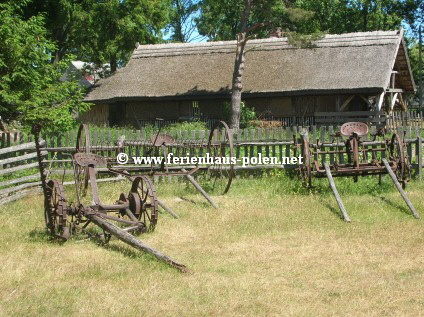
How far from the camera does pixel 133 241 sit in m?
6.48

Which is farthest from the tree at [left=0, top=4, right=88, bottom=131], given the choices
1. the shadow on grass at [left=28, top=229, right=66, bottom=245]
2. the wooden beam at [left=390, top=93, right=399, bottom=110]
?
the wooden beam at [left=390, top=93, right=399, bottom=110]

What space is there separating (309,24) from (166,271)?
35.6 metres

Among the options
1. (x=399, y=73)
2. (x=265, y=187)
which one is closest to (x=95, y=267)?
(x=265, y=187)

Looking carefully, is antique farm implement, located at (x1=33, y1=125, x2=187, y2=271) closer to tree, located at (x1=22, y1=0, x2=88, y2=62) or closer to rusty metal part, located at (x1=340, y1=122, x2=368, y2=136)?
rusty metal part, located at (x1=340, y1=122, x2=368, y2=136)

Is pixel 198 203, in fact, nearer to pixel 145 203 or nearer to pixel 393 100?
pixel 145 203

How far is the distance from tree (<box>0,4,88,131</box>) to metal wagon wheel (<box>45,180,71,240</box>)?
868cm

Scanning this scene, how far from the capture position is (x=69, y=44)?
30844 millimetres

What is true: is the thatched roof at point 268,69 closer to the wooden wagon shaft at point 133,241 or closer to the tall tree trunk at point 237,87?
the tall tree trunk at point 237,87

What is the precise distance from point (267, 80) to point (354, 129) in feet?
48.6

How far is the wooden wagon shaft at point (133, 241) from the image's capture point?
6.04 m

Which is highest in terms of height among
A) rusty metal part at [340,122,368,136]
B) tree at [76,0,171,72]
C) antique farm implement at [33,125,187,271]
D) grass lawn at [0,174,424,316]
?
tree at [76,0,171,72]

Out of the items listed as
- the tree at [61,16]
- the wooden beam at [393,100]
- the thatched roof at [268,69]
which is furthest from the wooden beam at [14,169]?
the wooden beam at [393,100]

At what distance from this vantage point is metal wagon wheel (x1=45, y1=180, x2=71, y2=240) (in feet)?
23.1

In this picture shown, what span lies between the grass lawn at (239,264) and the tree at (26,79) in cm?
667
